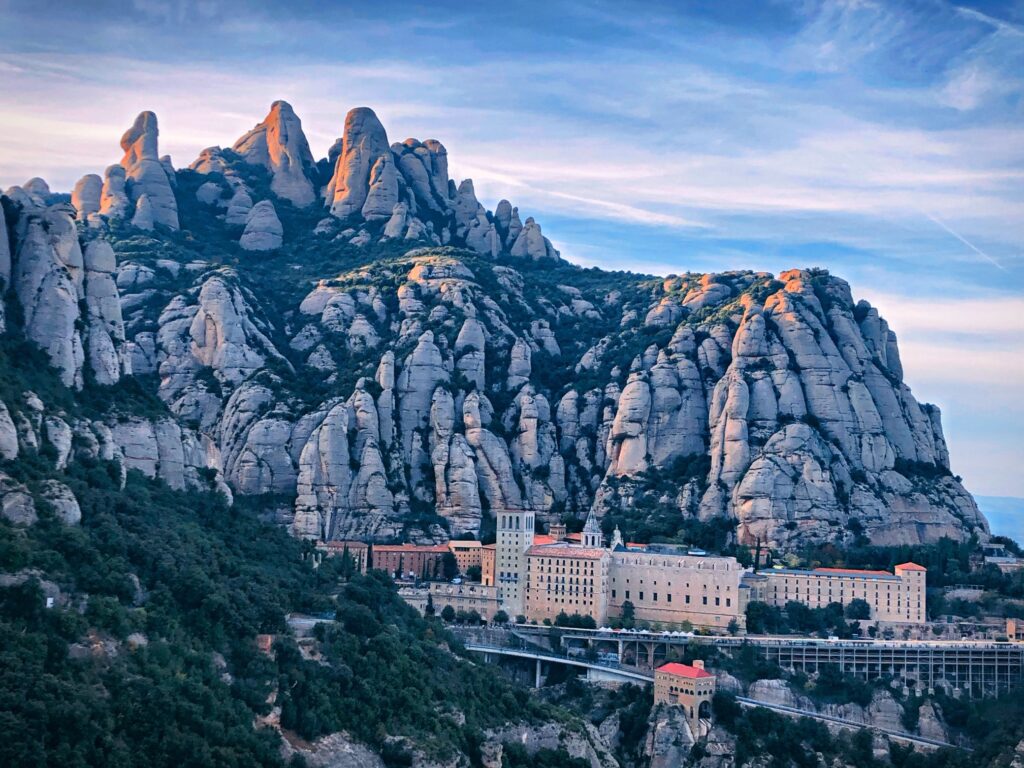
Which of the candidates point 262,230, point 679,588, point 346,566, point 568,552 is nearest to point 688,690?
point 679,588

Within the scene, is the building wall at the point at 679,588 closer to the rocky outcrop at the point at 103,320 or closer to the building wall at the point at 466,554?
the building wall at the point at 466,554

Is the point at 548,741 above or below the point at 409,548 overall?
below

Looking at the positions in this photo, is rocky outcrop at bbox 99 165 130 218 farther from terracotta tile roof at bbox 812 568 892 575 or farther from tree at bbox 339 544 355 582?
terracotta tile roof at bbox 812 568 892 575

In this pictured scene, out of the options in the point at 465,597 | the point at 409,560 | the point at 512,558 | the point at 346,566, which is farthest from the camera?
the point at 409,560

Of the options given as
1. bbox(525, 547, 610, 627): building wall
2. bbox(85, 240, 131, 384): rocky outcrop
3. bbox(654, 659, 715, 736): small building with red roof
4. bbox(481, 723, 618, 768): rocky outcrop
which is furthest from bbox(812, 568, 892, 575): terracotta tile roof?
bbox(85, 240, 131, 384): rocky outcrop

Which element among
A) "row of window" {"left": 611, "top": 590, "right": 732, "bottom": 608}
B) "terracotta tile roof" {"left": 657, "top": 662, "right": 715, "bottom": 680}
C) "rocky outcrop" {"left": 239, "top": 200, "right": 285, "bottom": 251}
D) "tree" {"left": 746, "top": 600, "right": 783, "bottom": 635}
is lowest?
"terracotta tile roof" {"left": 657, "top": 662, "right": 715, "bottom": 680}

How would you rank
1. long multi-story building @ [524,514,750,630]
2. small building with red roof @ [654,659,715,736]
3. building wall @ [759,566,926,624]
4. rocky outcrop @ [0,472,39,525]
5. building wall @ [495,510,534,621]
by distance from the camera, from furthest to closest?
building wall @ [495,510,534,621] → building wall @ [759,566,926,624] → long multi-story building @ [524,514,750,630] → small building with red roof @ [654,659,715,736] → rocky outcrop @ [0,472,39,525]

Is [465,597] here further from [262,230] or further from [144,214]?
[144,214]
